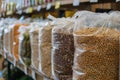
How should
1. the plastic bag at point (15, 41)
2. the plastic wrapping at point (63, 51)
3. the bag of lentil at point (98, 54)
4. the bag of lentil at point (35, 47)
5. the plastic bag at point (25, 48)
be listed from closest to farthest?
the bag of lentil at point (98, 54) < the plastic wrapping at point (63, 51) < the bag of lentil at point (35, 47) < the plastic bag at point (25, 48) < the plastic bag at point (15, 41)

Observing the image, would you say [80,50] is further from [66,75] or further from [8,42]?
[8,42]

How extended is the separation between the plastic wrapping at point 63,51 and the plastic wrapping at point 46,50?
19 cm

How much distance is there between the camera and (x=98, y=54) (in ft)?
2.88

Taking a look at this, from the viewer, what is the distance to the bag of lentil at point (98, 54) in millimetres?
872

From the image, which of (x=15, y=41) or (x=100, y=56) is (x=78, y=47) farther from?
(x=15, y=41)

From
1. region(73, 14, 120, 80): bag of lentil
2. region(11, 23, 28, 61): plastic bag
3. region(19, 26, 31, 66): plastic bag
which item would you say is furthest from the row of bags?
region(11, 23, 28, 61): plastic bag

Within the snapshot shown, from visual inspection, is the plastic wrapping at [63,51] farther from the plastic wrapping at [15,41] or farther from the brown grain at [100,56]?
the plastic wrapping at [15,41]

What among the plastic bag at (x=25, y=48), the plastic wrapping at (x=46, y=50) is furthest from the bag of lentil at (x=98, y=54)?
the plastic bag at (x=25, y=48)

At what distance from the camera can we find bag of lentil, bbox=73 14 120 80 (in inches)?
34.3

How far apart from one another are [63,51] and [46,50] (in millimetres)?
269

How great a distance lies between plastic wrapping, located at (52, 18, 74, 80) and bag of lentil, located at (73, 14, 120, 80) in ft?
0.53

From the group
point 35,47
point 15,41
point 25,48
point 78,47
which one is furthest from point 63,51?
point 15,41

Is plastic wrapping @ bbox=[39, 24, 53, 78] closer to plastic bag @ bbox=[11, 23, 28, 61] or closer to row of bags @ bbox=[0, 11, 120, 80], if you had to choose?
row of bags @ bbox=[0, 11, 120, 80]

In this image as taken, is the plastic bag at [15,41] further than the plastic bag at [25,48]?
Yes
